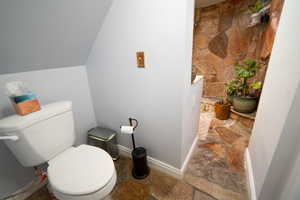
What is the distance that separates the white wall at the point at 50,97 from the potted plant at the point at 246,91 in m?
2.33

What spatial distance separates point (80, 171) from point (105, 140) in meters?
0.53

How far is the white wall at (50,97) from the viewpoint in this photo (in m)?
1.03

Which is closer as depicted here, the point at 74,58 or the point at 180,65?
the point at 180,65

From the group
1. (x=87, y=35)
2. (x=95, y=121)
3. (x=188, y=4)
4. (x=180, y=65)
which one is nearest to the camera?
(x=188, y=4)

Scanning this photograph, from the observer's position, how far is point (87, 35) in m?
1.19

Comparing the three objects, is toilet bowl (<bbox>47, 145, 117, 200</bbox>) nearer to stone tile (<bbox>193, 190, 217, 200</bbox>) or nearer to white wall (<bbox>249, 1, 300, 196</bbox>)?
stone tile (<bbox>193, 190, 217, 200</bbox>)

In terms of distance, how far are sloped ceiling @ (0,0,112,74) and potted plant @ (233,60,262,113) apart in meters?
2.14

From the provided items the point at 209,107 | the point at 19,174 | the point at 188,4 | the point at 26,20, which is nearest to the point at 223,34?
the point at 209,107

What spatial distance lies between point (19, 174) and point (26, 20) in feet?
4.19

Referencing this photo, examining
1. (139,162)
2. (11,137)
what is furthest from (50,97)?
(139,162)

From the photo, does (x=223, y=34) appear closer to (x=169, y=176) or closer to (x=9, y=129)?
(x=169, y=176)

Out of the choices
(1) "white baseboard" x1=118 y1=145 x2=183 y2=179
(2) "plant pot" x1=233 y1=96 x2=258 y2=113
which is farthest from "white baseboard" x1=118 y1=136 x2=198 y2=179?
(2) "plant pot" x1=233 y1=96 x2=258 y2=113

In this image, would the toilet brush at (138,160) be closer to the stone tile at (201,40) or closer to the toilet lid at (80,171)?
the toilet lid at (80,171)

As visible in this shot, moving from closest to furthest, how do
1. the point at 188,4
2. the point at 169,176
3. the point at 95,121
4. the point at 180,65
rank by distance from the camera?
1. the point at 188,4
2. the point at 180,65
3. the point at 169,176
4. the point at 95,121
